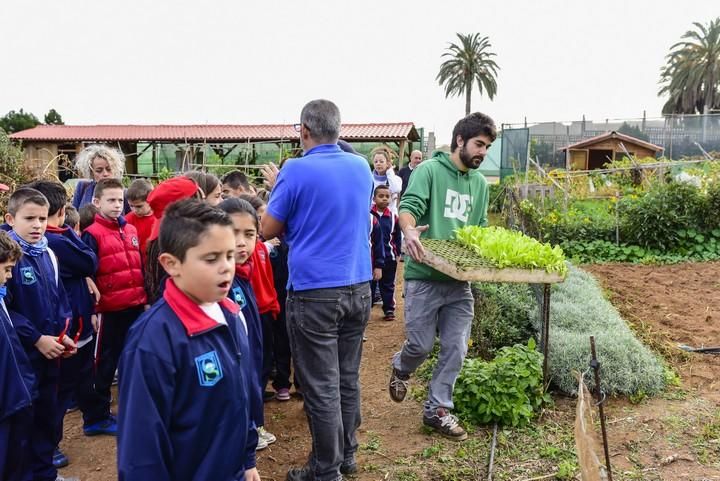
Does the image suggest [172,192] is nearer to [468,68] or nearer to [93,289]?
[93,289]

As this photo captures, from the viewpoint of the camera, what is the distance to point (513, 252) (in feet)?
11.8

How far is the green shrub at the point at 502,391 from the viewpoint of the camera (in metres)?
4.11

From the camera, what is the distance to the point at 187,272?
6.23ft

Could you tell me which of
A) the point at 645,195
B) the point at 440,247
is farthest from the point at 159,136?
the point at 440,247

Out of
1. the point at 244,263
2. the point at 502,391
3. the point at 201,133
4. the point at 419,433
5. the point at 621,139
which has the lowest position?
the point at 419,433

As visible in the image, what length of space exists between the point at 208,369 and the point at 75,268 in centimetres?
226

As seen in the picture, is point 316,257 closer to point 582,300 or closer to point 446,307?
point 446,307

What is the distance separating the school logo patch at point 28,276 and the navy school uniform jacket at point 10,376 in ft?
1.01

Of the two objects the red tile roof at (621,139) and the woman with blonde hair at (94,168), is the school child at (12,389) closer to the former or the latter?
the woman with blonde hair at (94,168)

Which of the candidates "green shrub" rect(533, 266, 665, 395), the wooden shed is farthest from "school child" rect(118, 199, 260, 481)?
the wooden shed

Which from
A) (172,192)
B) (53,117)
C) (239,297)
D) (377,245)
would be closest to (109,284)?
(172,192)

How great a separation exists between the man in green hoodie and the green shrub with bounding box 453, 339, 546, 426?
231 millimetres

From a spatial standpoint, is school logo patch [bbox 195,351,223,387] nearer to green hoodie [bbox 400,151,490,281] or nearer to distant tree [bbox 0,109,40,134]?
green hoodie [bbox 400,151,490,281]

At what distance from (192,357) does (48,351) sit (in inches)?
68.4
